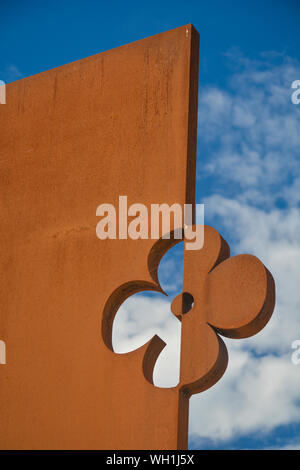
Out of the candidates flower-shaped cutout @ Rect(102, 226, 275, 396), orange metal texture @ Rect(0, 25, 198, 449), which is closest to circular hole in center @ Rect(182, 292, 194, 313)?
flower-shaped cutout @ Rect(102, 226, 275, 396)

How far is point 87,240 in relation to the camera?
371cm

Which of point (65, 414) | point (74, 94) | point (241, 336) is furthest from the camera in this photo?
point (74, 94)

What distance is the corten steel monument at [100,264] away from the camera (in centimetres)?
319

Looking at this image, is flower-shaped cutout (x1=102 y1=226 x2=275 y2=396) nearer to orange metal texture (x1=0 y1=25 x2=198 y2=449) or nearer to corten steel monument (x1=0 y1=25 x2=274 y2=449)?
corten steel monument (x1=0 y1=25 x2=274 y2=449)

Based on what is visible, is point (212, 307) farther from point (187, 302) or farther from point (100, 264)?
point (100, 264)

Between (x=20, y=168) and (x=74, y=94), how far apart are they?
1.90 feet

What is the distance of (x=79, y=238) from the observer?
374 cm

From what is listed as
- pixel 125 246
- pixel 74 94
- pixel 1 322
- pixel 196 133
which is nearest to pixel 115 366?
pixel 125 246

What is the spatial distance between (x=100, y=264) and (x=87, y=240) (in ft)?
0.59

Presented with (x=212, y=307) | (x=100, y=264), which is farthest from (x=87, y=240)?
(x=212, y=307)

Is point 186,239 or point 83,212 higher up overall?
point 83,212

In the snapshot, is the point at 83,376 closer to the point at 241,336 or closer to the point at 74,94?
the point at 241,336

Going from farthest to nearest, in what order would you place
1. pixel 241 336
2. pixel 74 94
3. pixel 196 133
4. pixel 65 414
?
pixel 74 94 < pixel 196 133 < pixel 65 414 < pixel 241 336

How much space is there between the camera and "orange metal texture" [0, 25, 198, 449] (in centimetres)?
331
